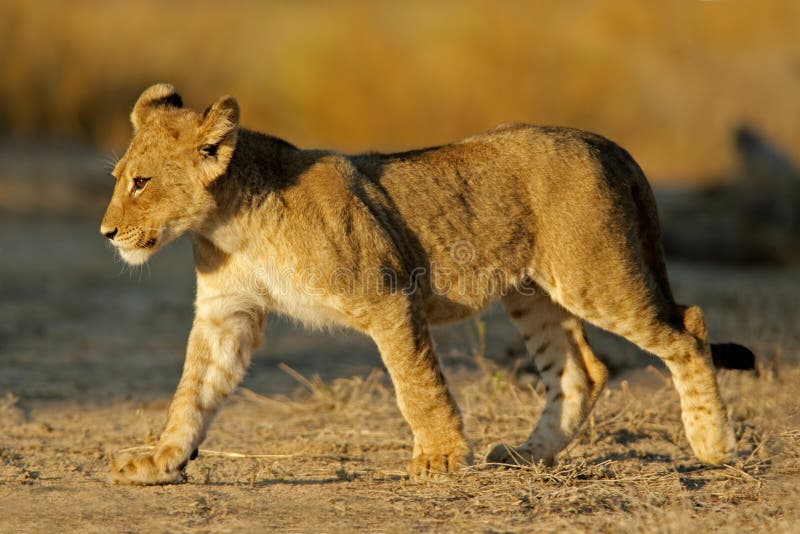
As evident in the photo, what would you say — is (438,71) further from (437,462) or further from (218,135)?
(437,462)

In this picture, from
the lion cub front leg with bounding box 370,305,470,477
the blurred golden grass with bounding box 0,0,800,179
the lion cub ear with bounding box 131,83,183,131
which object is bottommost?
the lion cub front leg with bounding box 370,305,470,477

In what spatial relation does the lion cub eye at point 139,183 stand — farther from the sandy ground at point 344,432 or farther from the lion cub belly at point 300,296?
the sandy ground at point 344,432

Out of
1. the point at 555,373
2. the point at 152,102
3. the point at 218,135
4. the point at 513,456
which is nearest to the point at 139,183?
the point at 218,135

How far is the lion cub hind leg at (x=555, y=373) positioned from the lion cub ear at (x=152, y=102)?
210 centimetres

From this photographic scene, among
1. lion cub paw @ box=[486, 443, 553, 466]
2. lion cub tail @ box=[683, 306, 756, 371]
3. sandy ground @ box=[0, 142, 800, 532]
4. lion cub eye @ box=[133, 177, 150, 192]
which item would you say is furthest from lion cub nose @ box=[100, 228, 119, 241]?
lion cub tail @ box=[683, 306, 756, 371]

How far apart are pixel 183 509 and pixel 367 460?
139 centimetres

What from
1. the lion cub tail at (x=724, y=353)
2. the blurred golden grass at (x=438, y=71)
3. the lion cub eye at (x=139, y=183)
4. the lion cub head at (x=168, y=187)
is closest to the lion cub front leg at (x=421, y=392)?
the lion cub head at (x=168, y=187)

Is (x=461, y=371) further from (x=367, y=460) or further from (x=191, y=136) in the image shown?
(x=191, y=136)

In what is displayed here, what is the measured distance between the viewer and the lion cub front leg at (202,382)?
5.44 meters

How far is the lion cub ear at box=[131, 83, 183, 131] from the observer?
5.82m

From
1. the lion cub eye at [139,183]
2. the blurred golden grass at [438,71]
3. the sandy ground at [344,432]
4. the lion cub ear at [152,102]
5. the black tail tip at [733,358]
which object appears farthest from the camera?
the blurred golden grass at [438,71]

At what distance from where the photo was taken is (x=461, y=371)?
26.5 ft

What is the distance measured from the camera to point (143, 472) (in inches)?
212

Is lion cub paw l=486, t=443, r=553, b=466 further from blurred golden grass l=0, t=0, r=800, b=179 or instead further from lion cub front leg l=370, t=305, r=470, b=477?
blurred golden grass l=0, t=0, r=800, b=179
